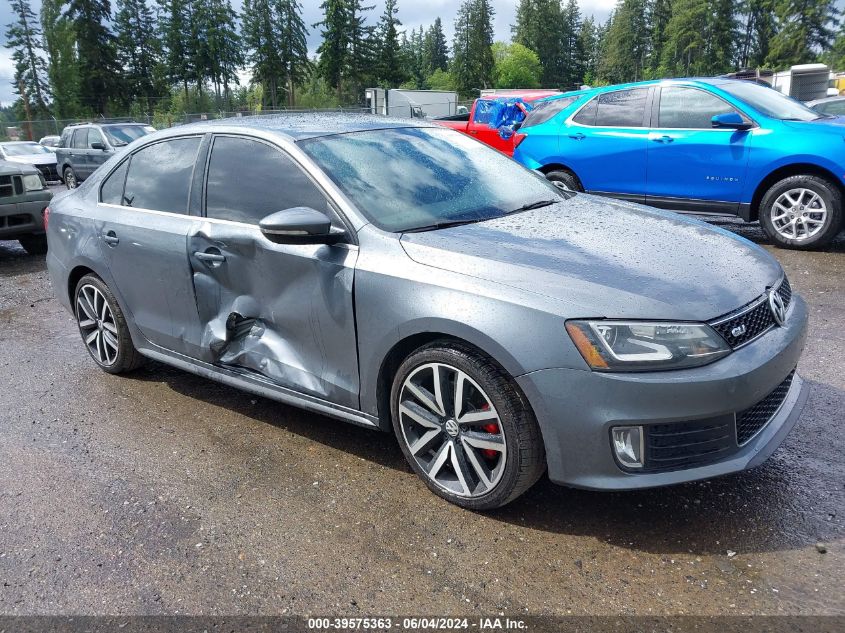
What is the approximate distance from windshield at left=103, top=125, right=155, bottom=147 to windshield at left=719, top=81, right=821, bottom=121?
47.2ft

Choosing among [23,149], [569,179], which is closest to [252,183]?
[569,179]

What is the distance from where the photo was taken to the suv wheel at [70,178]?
60.0ft

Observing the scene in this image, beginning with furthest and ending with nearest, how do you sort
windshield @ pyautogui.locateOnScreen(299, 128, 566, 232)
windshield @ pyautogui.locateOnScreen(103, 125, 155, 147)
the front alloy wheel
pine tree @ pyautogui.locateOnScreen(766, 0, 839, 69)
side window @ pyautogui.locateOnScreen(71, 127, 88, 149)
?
pine tree @ pyautogui.locateOnScreen(766, 0, 839, 69) < side window @ pyautogui.locateOnScreen(71, 127, 88, 149) < windshield @ pyautogui.locateOnScreen(103, 125, 155, 147) < windshield @ pyautogui.locateOnScreen(299, 128, 566, 232) < the front alloy wheel

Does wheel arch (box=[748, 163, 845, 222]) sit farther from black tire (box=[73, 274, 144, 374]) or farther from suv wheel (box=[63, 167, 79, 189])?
suv wheel (box=[63, 167, 79, 189])

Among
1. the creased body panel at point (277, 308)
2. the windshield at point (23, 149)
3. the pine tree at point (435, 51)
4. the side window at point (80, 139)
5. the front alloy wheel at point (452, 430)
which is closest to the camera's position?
the front alloy wheel at point (452, 430)

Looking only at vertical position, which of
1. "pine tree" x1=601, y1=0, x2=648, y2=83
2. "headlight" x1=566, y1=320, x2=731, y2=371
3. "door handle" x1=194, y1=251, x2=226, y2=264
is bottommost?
"headlight" x1=566, y1=320, x2=731, y2=371

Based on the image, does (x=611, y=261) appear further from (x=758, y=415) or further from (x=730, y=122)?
(x=730, y=122)

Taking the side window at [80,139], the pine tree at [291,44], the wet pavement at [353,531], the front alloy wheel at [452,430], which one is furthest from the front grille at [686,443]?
the pine tree at [291,44]

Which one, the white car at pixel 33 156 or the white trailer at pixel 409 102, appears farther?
the white trailer at pixel 409 102

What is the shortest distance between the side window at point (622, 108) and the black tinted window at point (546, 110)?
51cm

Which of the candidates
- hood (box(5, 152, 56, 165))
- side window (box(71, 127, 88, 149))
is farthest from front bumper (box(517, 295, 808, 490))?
hood (box(5, 152, 56, 165))

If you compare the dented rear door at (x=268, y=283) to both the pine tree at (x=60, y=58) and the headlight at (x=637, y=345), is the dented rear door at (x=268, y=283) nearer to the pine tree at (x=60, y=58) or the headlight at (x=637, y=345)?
the headlight at (x=637, y=345)

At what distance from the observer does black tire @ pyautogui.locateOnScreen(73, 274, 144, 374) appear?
4426mm

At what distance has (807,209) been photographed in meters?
6.81
